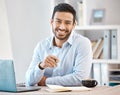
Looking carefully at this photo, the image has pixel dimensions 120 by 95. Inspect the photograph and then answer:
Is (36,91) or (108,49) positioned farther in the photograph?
(108,49)

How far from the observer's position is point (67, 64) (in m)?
2.79

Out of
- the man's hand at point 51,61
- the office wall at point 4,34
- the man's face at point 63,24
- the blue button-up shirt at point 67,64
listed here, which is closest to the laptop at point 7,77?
the man's hand at point 51,61

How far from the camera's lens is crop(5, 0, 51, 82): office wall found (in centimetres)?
428

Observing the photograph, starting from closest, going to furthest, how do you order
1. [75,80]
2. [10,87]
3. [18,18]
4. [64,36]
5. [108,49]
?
[10,87] → [75,80] → [64,36] → [108,49] → [18,18]

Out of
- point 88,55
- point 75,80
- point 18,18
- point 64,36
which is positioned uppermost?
point 18,18

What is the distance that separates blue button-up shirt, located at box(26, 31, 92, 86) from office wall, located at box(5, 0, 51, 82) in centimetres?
143

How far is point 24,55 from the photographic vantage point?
4.52 m

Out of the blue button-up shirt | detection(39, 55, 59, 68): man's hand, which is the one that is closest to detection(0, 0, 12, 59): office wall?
the blue button-up shirt

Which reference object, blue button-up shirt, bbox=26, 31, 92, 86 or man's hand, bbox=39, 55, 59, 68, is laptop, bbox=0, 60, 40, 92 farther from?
blue button-up shirt, bbox=26, 31, 92, 86

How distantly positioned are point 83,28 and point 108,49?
0.41 meters

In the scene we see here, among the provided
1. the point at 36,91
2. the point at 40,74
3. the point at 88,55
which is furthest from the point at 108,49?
the point at 36,91

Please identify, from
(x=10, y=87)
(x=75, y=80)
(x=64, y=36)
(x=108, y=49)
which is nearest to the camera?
(x=10, y=87)

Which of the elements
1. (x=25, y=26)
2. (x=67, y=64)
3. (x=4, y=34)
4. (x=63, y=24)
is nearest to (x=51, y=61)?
(x=67, y=64)

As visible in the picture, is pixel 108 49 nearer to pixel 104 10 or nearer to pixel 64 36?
pixel 104 10
